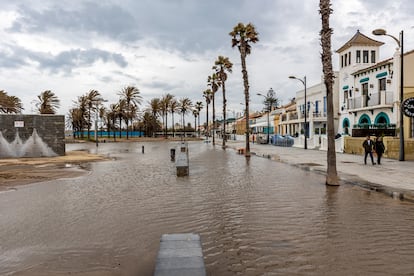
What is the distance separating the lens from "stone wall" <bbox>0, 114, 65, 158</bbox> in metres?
28.9

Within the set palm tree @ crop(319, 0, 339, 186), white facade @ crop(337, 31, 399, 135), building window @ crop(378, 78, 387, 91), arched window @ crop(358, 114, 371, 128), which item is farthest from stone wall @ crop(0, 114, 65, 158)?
building window @ crop(378, 78, 387, 91)

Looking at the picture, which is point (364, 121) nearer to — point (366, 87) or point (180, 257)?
point (366, 87)

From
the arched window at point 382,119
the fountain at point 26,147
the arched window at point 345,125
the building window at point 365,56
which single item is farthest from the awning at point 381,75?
the fountain at point 26,147

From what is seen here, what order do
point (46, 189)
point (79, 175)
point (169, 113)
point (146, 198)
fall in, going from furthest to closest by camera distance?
point (169, 113)
point (79, 175)
point (46, 189)
point (146, 198)

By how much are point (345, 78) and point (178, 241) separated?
127ft

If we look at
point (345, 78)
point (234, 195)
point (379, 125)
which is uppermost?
point (345, 78)

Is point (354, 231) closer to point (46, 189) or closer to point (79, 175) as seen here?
point (46, 189)

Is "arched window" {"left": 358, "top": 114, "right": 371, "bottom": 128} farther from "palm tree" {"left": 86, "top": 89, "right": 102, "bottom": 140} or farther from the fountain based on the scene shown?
"palm tree" {"left": 86, "top": 89, "right": 102, "bottom": 140}

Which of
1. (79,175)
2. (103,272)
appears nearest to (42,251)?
(103,272)

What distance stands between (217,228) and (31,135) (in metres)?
27.1

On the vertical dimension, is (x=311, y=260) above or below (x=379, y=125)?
below

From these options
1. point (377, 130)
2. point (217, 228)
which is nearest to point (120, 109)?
point (377, 130)

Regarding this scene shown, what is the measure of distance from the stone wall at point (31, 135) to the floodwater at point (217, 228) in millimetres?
18647

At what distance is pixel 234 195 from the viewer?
36.8ft
